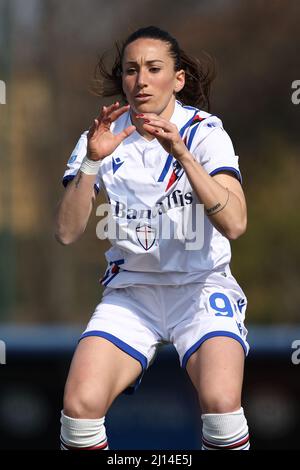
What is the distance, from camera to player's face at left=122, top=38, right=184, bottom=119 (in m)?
4.49

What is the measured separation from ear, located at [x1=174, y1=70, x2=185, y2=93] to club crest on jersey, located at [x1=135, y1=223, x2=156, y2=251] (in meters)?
0.67

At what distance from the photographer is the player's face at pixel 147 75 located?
4492 mm

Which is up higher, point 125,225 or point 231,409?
point 125,225

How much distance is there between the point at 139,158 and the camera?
468 cm

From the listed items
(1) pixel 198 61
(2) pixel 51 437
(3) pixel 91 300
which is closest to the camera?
A: (1) pixel 198 61

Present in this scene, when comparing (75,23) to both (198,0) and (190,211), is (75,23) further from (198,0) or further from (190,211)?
(190,211)

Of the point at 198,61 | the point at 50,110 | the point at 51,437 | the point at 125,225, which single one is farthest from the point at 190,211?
the point at 50,110

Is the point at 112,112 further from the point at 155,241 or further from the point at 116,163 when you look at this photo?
the point at 155,241

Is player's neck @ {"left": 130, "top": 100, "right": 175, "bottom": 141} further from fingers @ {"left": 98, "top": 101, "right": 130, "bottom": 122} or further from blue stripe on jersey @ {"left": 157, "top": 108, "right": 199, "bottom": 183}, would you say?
fingers @ {"left": 98, "top": 101, "right": 130, "bottom": 122}

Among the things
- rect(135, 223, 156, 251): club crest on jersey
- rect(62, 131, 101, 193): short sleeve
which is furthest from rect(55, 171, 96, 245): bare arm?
rect(135, 223, 156, 251): club crest on jersey

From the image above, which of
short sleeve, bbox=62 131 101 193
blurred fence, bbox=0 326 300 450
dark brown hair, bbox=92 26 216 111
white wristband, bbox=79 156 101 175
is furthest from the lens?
blurred fence, bbox=0 326 300 450

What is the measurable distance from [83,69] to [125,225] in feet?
24.6

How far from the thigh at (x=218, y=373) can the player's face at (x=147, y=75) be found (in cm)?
109

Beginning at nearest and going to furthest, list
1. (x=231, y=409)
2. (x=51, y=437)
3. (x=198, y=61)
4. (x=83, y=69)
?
(x=231, y=409) → (x=198, y=61) → (x=51, y=437) → (x=83, y=69)
